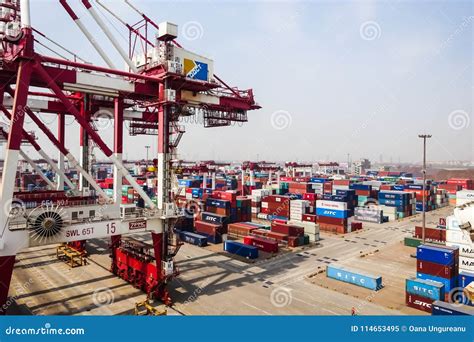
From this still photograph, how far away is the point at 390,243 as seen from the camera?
155 ft

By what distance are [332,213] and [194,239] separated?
981 inches

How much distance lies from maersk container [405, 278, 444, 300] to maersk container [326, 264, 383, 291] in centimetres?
354

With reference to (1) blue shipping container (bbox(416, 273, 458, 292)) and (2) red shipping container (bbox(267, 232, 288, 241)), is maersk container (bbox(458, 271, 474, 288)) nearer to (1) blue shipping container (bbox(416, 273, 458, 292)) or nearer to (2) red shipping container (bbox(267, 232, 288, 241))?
(1) blue shipping container (bbox(416, 273, 458, 292))

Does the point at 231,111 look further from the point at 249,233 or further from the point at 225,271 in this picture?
the point at 249,233

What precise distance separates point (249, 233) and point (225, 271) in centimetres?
1465

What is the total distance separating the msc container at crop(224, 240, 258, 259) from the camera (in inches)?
1505

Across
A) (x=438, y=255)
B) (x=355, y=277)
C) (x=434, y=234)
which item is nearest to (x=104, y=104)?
(x=355, y=277)

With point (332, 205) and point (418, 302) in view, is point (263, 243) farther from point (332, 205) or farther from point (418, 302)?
point (418, 302)

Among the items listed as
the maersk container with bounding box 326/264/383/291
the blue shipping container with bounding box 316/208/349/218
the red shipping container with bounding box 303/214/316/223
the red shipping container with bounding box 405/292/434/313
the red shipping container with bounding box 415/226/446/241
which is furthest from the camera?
the blue shipping container with bounding box 316/208/349/218

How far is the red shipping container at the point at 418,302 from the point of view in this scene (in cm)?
2489

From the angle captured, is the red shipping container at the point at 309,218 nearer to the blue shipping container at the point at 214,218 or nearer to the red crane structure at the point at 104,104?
the blue shipping container at the point at 214,218

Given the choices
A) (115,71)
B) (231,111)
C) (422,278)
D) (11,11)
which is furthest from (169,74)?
(422,278)

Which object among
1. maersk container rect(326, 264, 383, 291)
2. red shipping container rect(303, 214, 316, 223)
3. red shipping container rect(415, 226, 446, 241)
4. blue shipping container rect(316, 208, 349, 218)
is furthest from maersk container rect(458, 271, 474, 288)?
red shipping container rect(303, 214, 316, 223)

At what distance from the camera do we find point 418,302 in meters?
25.3
